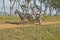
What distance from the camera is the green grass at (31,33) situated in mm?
14820

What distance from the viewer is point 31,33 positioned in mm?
15898

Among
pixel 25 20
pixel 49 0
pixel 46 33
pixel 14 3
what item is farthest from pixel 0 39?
pixel 49 0

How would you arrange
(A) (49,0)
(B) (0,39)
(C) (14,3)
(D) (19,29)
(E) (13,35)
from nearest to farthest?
(B) (0,39), (E) (13,35), (D) (19,29), (C) (14,3), (A) (49,0)

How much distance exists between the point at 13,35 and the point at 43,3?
34471 millimetres

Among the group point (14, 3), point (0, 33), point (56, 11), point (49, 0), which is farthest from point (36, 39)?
point (56, 11)

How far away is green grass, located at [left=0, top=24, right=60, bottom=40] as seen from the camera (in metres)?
14.8

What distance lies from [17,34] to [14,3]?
27.1 m

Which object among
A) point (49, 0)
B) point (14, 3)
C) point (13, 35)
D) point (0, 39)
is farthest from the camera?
point (49, 0)

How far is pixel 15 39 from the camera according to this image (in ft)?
47.9

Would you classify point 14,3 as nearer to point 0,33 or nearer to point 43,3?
point 43,3

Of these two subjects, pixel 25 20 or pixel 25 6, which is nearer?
pixel 25 20

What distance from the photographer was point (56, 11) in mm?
55688

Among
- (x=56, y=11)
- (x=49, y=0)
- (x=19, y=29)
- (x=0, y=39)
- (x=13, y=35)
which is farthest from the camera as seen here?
(x=56, y=11)

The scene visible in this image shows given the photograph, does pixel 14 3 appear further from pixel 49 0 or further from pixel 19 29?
pixel 19 29
